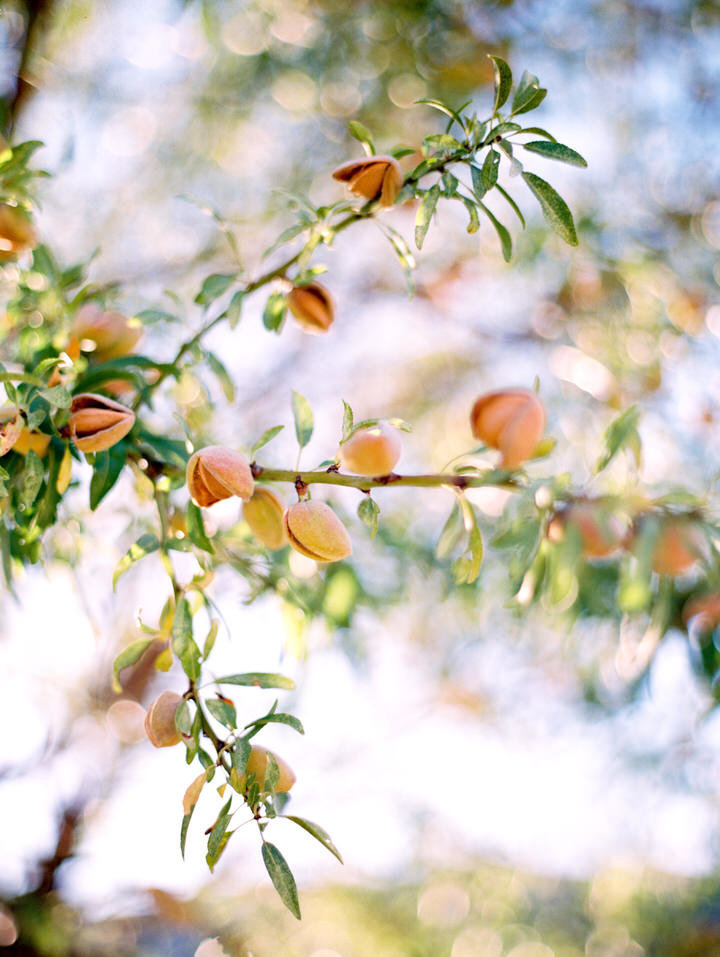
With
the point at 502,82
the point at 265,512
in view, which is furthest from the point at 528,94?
the point at 265,512

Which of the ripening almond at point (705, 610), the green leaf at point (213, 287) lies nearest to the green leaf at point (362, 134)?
the green leaf at point (213, 287)

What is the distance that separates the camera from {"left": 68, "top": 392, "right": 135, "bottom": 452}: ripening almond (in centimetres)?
45

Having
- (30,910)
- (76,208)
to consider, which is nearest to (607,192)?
(76,208)

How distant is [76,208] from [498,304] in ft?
2.75

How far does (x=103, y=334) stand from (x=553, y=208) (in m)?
0.36

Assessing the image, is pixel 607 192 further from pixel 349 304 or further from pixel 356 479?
pixel 356 479

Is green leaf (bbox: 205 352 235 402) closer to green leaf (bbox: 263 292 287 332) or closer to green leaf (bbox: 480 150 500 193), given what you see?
green leaf (bbox: 263 292 287 332)

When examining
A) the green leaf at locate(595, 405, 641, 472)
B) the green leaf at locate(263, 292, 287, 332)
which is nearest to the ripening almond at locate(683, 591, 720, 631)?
the green leaf at locate(595, 405, 641, 472)

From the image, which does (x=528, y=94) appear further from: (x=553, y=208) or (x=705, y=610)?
(x=705, y=610)

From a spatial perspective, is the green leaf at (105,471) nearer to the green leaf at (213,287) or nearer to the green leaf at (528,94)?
the green leaf at (213,287)

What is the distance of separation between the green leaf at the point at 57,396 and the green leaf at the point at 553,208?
0.29 m

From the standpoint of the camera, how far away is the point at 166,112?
150 cm

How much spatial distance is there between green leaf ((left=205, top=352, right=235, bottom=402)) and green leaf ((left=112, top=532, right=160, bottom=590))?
155 millimetres

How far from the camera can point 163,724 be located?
0.45m
